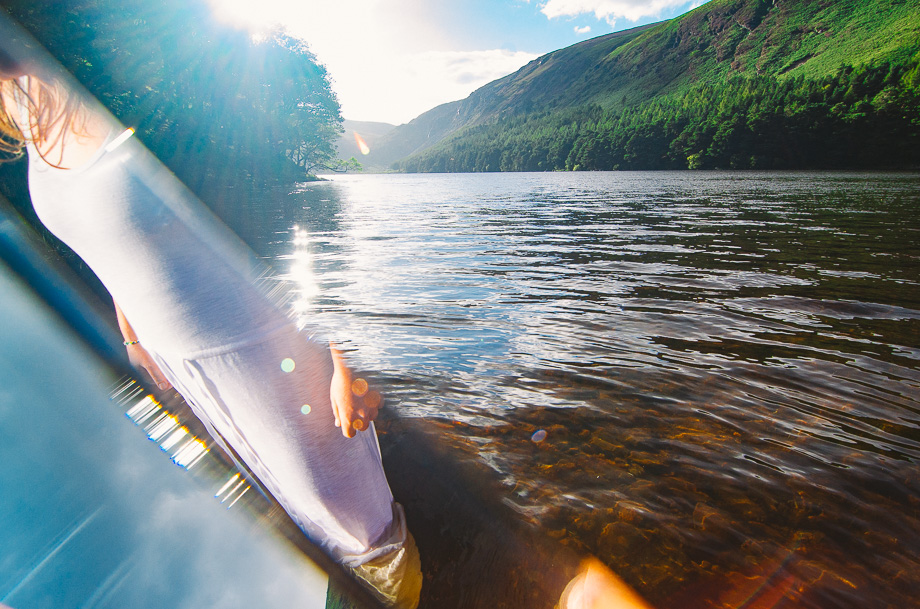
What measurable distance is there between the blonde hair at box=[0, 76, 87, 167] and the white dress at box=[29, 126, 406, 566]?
7 cm

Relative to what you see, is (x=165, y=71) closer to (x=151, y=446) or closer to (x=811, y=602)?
(x=151, y=446)

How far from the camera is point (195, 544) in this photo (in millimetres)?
2164

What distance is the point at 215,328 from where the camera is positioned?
1729 mm

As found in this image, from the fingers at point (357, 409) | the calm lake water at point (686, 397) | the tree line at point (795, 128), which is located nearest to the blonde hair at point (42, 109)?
the fingers at point (357, 409)

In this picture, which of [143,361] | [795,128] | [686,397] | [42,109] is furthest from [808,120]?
[42,109]

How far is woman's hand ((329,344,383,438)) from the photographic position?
6.32 ft

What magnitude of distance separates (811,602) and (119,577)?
3912 millimetres

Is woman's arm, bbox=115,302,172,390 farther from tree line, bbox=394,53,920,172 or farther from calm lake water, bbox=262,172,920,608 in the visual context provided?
tree line, bbox=394,53,920,172

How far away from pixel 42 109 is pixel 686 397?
18.5ft

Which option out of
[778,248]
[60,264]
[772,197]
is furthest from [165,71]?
[772,197]

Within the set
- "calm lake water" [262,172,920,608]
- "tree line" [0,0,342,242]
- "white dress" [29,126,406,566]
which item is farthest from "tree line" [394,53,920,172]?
"white dress" [29,126,406,566]

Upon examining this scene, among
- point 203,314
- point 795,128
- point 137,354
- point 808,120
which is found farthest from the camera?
point 795,128

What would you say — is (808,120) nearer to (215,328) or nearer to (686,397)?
(686,397)

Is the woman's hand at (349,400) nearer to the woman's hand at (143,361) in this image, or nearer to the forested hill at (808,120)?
the woman's hand at (143,361)
